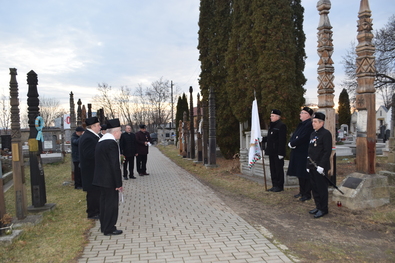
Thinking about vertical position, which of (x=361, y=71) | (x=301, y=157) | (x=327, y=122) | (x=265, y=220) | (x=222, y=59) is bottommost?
(x=265, y=220)

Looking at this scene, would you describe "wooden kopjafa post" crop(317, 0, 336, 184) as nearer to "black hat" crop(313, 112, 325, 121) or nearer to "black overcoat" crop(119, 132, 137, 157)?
"black hat" crop(313, 112, 325, 121)

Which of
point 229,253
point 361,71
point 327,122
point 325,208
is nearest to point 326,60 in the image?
point 361,71

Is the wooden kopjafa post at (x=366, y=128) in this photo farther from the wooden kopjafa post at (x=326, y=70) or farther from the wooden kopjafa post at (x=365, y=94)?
the wooden kopjafa post at (x=326, y=70)

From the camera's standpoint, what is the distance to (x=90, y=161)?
234 inches

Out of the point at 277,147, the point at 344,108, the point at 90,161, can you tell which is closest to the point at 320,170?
the point at 277,147

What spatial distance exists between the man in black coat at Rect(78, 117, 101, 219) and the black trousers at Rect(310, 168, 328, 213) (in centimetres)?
412

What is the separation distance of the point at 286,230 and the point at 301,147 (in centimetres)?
233

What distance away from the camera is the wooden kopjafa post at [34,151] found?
6234mm

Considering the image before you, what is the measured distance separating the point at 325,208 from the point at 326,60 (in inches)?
141

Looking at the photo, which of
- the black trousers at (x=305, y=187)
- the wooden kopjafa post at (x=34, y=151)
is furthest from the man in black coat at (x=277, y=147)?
the wooden kopjafa post at (x=34, y=151)

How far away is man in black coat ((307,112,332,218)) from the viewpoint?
5.42 meters

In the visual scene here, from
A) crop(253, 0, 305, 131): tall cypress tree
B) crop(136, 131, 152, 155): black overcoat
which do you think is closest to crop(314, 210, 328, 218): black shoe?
crop(253, 0, 305, 131): tall cypress tree

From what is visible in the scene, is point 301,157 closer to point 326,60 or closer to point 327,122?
point 327,122

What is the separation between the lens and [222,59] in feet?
51.3
